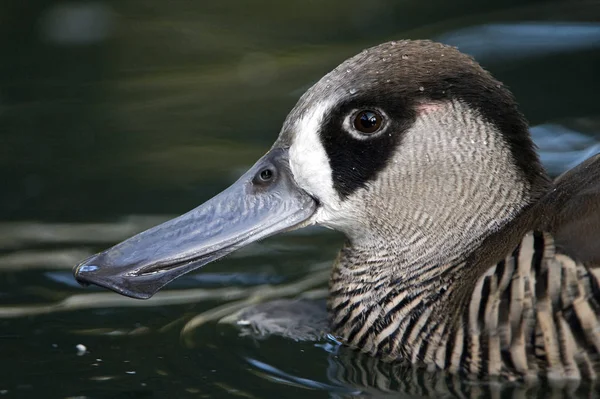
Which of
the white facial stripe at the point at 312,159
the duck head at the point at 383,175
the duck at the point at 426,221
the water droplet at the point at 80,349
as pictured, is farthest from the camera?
the water droplet at the point at 80,349

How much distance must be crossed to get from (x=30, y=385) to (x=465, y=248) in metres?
1.86

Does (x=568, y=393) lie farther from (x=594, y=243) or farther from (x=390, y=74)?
(x=390, y=74)

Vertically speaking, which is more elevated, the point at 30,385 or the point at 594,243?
the point at 594,243

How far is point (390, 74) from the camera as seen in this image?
16.3 ft

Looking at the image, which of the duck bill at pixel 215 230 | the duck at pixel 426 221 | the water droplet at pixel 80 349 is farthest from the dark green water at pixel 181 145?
the duck bill at pixel 215 230

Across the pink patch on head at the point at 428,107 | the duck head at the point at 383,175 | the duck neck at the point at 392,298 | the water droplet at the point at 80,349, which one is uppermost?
the pink patch on head at the point at 428,107

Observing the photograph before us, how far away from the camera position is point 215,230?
524 cm

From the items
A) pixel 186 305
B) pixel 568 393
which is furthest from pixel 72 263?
pixel 568 393

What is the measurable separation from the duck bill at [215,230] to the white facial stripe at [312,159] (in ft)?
Result: 0.21

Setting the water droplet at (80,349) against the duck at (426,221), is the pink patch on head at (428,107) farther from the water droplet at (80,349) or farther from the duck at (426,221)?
the water droplet at (80,349)

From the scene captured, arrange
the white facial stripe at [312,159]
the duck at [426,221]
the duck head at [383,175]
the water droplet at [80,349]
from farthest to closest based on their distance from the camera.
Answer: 1. the water droplet at [80,349]
2. the white facial stripe at [312,159]
3. the duck head at [383,175]
4. the duck at [426,221]

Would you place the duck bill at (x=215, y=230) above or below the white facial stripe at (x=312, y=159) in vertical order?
below

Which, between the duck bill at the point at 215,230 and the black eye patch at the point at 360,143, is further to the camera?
the duck bill at the point at 215,230

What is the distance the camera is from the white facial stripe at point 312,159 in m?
5.09
